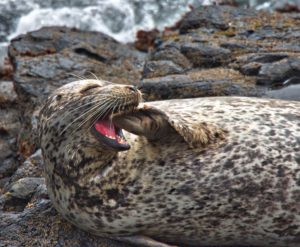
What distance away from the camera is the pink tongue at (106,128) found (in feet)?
15.6

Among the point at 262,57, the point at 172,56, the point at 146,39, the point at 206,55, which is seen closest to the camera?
the point at 262,57

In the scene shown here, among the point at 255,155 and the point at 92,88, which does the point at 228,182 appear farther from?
the point at 92,88

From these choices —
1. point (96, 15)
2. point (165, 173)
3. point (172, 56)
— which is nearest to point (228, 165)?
point (165, 173)

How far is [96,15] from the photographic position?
13.3m

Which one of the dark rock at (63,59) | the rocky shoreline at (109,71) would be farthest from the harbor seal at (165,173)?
the dark rock at (63,59)

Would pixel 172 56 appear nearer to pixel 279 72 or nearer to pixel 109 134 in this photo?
pixel 279 72

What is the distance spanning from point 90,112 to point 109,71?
4.97 meters

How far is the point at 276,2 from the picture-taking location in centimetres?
1210

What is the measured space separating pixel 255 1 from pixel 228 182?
28.2 ft

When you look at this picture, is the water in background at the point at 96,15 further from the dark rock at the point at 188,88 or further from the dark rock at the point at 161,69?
the dark rock at the point at 188,88

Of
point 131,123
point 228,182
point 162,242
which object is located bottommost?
point 162,242

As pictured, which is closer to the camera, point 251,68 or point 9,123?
point 251,68

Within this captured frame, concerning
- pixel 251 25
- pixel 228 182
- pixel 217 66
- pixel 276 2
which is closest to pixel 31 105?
pixel 217 66

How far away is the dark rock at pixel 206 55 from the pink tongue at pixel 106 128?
411 centimetres
